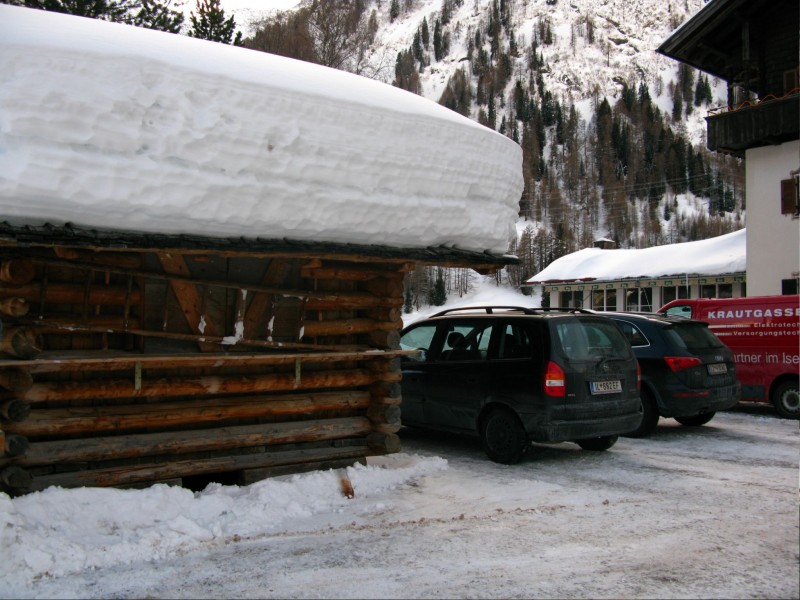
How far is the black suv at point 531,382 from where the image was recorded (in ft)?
26.1

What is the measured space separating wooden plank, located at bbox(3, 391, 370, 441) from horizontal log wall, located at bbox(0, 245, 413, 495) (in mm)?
13

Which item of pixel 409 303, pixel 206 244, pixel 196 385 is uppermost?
pixel 409 303

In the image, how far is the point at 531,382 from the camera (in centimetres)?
805

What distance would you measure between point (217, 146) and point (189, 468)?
2879mm

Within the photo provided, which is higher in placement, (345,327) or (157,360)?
(345,327)

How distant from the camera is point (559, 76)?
12281cm

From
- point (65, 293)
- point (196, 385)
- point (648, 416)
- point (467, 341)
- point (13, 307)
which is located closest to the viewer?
point (13, 307)

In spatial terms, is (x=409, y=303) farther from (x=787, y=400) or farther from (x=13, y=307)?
(x=13, y=307)

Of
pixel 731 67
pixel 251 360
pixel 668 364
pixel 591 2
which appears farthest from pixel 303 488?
pixel 591 2

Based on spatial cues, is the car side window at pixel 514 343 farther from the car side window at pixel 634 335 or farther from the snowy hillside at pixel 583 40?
the snowy hillside at pixel 583 40

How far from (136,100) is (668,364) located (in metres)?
7.84

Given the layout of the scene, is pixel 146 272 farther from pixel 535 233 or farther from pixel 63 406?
pixel 535 233

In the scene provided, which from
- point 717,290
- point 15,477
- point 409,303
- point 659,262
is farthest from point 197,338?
point 409,303

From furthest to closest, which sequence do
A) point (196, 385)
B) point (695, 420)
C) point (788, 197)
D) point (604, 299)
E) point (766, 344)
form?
1. point (604, 299)
2. point (788, 197)
3. point (766, 344)
4. point (695, 420)
5. point (196, 385)
